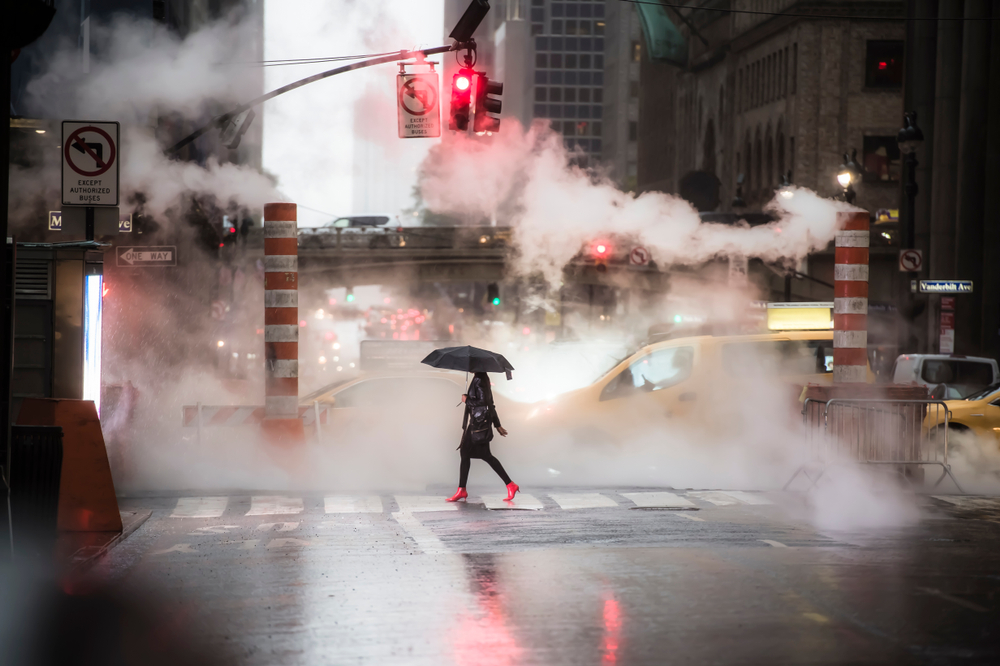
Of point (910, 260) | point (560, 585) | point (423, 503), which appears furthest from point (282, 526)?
point (910, 260)

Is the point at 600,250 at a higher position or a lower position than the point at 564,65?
lower

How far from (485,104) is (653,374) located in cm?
436

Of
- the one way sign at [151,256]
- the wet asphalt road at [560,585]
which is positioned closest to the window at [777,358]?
the wet asphalt road at [560,585]

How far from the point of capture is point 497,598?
23.6ft

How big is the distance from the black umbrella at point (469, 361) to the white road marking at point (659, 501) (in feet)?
6.54

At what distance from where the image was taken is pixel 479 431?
12344 millimetres

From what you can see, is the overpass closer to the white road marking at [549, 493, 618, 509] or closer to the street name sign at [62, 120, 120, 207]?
the white road marking at [549, 493, 618, 509]

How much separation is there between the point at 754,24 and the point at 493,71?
9565cm

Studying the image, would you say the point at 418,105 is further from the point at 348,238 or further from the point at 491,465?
the point at 348,238

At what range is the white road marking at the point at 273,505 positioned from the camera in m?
11.4

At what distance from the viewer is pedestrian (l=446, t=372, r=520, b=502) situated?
1223cm

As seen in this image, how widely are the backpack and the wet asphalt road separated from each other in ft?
2.95

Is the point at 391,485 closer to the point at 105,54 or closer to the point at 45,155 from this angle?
the point at 105,54

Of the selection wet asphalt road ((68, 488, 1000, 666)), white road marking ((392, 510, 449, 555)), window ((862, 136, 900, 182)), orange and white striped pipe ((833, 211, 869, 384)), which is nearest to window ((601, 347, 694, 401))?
orange and white striped pipe ((833, 211, 869, 384))
